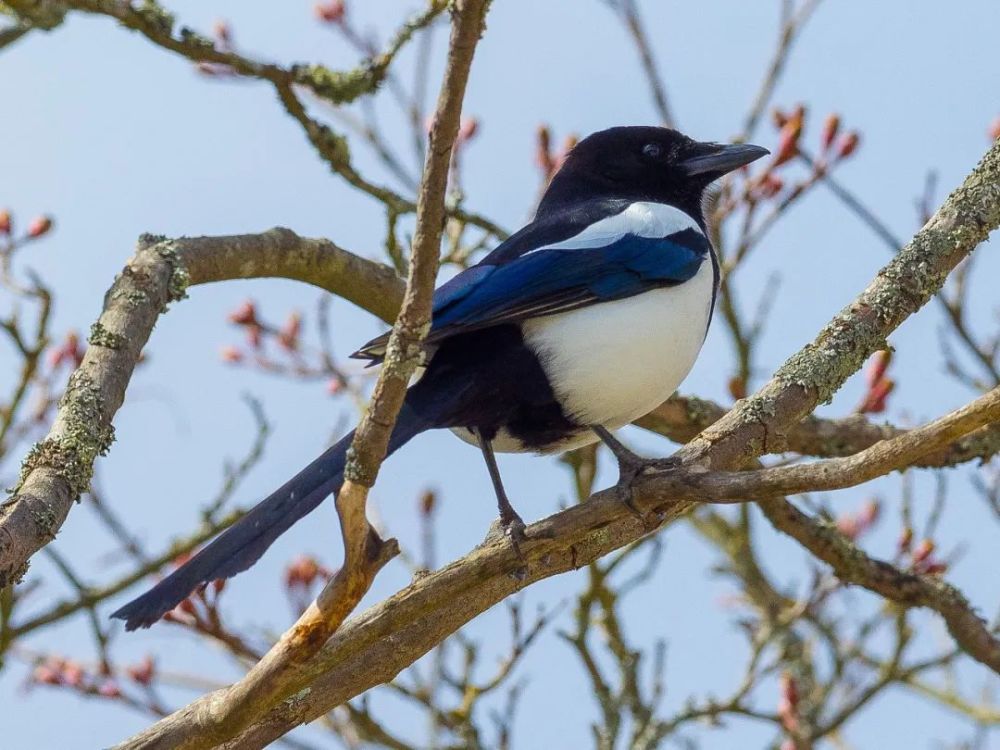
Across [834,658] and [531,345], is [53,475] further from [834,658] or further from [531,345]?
[834,658]

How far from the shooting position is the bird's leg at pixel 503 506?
2.97m

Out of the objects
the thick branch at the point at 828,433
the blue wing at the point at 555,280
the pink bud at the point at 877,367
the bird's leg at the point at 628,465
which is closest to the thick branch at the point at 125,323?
the blue wing at the point at 555,280

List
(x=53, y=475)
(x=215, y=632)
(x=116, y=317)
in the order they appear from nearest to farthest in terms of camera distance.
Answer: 1. (x=53, y=475)
2. (x=116, y=317)
3. (x=215, y=632)

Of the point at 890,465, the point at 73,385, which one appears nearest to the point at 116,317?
the point at 73,385

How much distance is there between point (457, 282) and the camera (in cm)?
371

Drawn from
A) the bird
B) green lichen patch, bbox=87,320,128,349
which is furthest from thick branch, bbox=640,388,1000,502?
green lichen patch, bbox=87,320,128,349

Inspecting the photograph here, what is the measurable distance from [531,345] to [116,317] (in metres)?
1.03

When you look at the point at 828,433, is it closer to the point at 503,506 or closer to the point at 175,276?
the point at 503,506

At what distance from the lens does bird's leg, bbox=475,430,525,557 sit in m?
2.97

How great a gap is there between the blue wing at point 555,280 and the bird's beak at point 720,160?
0.48m

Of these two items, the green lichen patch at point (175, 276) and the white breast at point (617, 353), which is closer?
the green lichen patch at point (175, 276)

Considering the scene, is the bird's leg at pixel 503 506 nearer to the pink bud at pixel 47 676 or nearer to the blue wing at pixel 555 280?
the blue wing at pixel 555 280

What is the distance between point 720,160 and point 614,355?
1.22 meters

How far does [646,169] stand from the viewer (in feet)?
15.5
